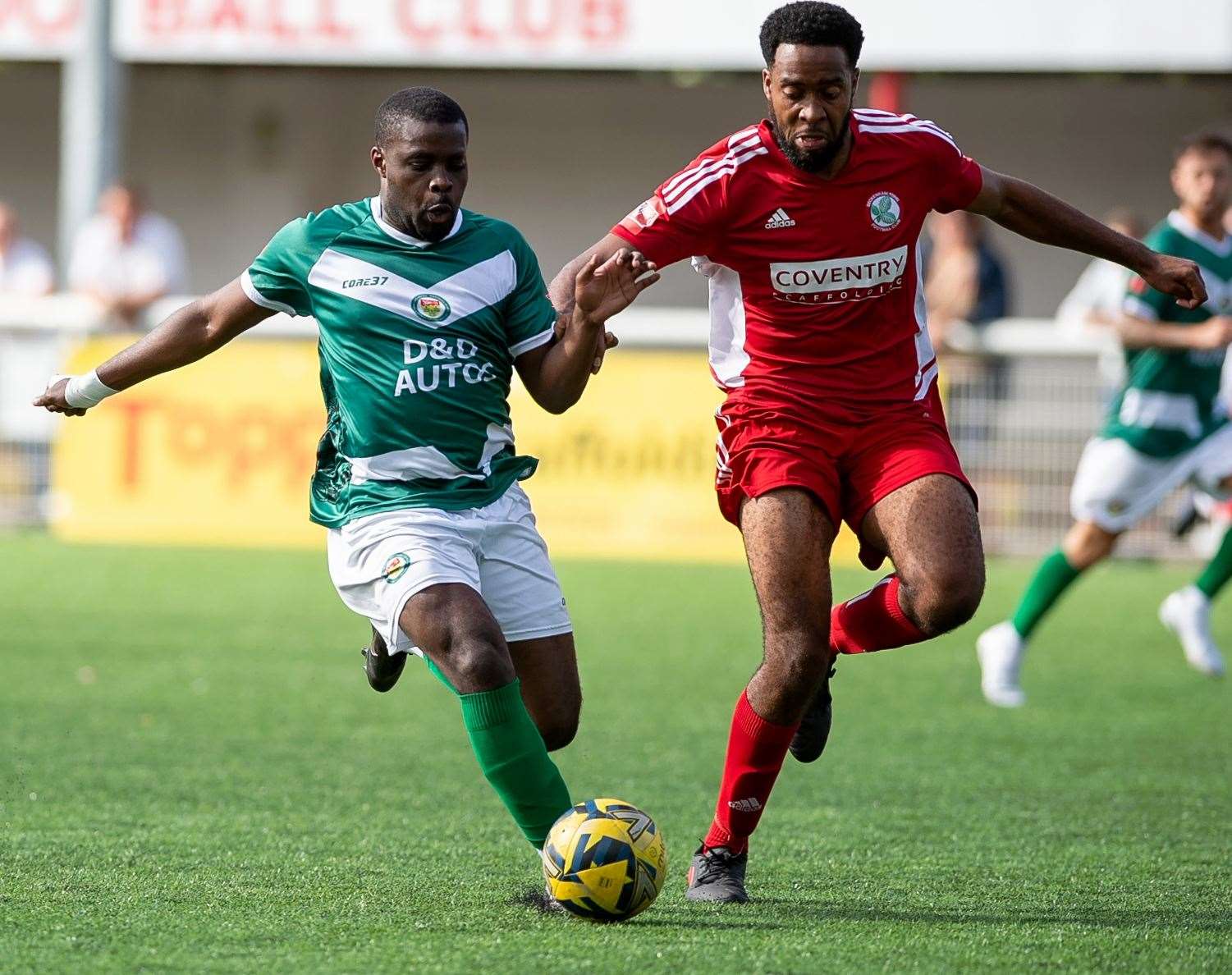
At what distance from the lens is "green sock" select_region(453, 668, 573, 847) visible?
4.81 metres

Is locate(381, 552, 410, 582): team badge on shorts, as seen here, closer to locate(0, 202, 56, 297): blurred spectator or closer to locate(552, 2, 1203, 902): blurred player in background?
locate(552, 2, 1203, 902): blurred player in background

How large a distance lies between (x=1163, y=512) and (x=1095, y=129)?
851 cm

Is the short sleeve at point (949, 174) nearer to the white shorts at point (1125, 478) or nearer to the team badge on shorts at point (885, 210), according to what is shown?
the team badge on shorts at point (885, 210)

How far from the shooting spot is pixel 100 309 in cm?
1541

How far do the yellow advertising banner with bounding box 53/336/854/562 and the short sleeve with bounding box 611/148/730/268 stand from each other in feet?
28.7

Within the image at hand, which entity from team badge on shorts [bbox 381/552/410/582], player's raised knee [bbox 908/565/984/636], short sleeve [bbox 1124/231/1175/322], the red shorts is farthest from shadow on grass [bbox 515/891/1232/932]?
short sleeve [bbox 1124/231/1175/322]

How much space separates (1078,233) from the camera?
5.55m

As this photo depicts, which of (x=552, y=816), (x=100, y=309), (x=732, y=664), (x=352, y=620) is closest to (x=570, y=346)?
(x=552, y=816)

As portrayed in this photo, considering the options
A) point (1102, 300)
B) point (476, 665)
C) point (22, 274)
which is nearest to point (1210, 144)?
point (1102, 300)

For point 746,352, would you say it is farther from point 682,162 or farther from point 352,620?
point 682,162

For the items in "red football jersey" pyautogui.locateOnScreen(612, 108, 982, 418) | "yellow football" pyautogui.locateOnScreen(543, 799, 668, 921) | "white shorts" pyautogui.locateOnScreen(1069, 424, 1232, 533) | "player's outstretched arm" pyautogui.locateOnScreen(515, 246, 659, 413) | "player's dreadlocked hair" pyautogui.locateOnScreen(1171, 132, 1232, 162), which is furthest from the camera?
"white shorts" pyautogui.locateOnScreen(1069, 424, 1232, 533)

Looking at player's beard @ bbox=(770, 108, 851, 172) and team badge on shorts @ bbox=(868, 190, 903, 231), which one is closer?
player's beard @ bbox=(770, 108, 851, 172)

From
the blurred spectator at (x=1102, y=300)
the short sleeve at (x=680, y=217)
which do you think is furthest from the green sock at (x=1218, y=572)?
the short sleeve at (x=680, y=217)

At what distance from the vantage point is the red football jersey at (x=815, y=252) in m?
5.25
